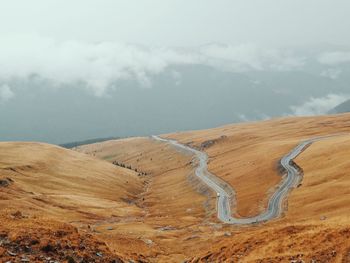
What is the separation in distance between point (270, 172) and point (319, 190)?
55.9m

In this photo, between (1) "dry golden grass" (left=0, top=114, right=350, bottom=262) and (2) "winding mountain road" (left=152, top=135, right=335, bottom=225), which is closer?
(1) "dry golden grass" (left=0, top=114, right=350, bottom=262)

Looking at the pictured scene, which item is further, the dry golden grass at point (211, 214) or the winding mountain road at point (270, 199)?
the winding mountain road at point (270, 199)

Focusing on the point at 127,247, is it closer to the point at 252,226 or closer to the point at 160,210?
the point at 252,226

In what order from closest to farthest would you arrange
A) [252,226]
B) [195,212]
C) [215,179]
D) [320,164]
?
[252,226] → [195,212] → [320,164] → [215,179]

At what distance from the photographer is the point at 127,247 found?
72875 millimetres

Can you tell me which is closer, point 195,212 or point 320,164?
point 195,212

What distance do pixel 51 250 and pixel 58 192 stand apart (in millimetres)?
122682

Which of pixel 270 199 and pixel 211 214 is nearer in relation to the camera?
pixel 270 199

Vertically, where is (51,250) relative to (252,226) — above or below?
above

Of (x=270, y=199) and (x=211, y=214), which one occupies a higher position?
(x=270, y=199)

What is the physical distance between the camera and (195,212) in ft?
475

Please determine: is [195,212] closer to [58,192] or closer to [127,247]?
[58,192]

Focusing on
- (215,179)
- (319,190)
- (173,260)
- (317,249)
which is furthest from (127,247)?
(215,179)

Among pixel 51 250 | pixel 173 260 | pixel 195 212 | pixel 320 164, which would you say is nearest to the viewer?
pixel 51 250
